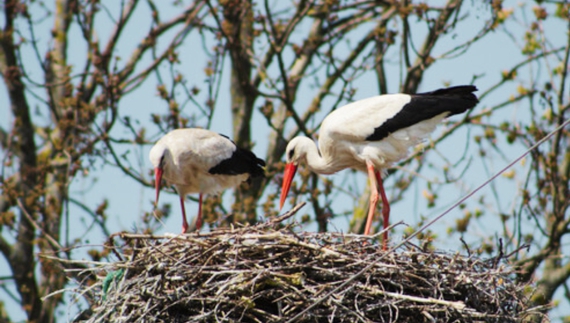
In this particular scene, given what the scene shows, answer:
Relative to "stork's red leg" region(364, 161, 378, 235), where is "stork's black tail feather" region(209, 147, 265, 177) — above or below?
above

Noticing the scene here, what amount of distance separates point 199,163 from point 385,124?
2.43 meters

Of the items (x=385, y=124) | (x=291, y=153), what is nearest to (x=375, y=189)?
(x=385, y=124)

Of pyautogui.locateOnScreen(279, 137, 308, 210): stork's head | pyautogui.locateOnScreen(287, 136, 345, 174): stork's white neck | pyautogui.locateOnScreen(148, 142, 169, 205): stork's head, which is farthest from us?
pyautogui.locateOnScreen(148, 142, 169, 205): stork's head

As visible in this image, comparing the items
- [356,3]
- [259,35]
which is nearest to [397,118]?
[259,35]

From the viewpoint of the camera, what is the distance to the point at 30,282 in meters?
13.4

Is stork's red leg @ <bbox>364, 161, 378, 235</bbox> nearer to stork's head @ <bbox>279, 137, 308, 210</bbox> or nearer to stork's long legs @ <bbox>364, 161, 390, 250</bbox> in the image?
stork's long legs @ <bbox>364, 161, 390, 250</bbox>

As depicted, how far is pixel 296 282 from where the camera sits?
6727 millimetres

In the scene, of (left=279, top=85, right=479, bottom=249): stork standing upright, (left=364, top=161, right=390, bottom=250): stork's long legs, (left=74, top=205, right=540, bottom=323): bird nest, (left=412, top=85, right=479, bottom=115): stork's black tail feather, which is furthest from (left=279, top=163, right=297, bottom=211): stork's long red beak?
(left=74, top=205, right=540, bottom=323): bird nest

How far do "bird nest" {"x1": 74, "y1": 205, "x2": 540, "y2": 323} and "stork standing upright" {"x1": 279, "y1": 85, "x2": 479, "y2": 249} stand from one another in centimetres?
210

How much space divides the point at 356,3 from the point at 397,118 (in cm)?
539

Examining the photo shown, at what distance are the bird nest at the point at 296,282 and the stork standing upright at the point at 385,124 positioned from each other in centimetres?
210

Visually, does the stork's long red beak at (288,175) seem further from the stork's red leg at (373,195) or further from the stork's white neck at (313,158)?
the stork's red leg at (373,195)

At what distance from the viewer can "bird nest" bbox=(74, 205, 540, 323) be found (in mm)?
6688

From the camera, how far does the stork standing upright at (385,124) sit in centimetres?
907
